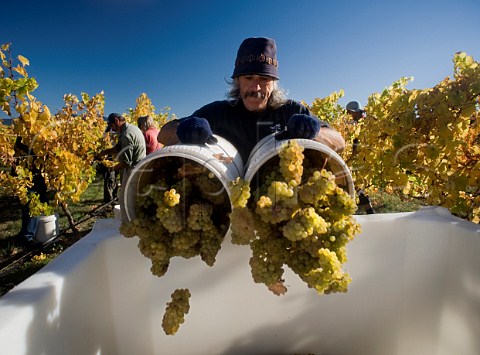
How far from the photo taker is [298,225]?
3.14 feet

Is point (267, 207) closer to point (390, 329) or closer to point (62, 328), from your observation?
point (62, 328)

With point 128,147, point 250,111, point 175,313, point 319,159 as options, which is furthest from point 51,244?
point 319,159

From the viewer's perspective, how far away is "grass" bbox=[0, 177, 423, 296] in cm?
411

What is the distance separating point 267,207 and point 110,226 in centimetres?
91

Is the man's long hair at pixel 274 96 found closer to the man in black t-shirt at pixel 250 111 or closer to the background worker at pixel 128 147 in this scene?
the man in black t-shirt at pixel 250 111

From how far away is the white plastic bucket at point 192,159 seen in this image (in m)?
1.15

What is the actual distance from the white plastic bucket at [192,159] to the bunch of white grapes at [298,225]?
0.53 ft

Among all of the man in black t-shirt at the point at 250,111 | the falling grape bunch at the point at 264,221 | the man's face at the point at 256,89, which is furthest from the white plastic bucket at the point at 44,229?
the falling grape bunch at the point at 264,221

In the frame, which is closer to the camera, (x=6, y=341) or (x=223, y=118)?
(x=6, y=341)

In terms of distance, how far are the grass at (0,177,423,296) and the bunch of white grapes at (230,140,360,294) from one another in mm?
2971

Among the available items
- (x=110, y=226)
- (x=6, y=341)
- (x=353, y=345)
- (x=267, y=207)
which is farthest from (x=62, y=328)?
(x=353, y=345)

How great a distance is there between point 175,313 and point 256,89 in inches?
58.4

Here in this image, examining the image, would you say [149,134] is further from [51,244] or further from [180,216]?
[180,216]

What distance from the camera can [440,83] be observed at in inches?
78.2
